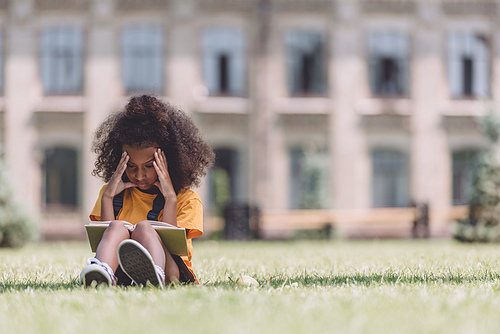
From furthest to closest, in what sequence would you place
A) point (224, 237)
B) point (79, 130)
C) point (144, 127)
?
point (79, 130)
point (224, 237)
point (144, 127)

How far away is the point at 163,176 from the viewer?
4.84m

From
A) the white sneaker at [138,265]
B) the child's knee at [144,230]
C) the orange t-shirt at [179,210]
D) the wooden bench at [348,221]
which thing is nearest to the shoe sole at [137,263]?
the white sneaker at [138,265]

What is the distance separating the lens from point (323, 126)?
76.4 feet

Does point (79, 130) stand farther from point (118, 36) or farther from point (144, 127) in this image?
point (144, 127)

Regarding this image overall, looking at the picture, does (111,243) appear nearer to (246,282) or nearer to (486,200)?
(246,282)

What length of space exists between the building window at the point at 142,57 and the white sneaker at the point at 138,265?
19.5 metres

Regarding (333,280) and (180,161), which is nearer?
(180,161)

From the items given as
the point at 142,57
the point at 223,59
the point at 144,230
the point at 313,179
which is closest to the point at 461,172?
the point at 313,179

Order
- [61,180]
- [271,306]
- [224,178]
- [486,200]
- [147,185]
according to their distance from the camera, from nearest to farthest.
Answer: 1. [271,306]
2. [147,185]
3. [486,200]
4. [224,178]
5. [61,180]

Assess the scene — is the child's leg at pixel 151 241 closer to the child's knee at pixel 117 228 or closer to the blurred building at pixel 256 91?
the child's knee at pixel 117 228

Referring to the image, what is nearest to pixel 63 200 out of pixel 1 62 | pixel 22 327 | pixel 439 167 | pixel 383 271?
pixel 1 62

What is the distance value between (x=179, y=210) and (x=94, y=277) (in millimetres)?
849

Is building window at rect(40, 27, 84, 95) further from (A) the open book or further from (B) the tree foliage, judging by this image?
(A) the open book

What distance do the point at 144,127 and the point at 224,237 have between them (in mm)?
15055
